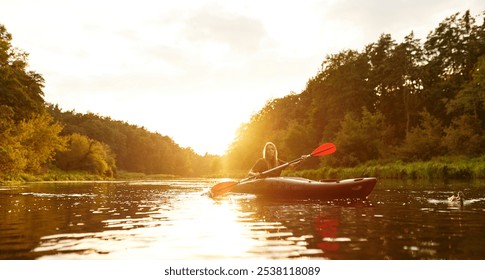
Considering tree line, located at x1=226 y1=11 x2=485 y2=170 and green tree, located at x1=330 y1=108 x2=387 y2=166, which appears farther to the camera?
green tree, located at x1=330 y1=108 x2=387 y2=166

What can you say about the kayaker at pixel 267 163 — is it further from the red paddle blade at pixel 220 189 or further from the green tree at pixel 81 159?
the green tree at pixel 81 159

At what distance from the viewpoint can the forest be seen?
2155cm

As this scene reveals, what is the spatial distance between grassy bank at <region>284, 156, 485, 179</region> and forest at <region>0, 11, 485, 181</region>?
2.64 feet

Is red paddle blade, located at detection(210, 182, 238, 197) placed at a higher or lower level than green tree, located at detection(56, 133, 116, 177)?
lower

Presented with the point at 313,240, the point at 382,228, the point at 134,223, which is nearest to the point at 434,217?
the point at 382,228

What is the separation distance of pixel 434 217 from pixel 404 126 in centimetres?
3098

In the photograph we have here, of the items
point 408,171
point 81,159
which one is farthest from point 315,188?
point 81,159

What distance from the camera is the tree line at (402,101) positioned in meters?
26.3

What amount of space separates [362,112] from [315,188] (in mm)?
25191

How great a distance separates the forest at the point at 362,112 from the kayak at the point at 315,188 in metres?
12.1

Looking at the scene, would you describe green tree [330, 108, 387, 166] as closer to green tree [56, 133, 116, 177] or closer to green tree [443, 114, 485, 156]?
green tree [443, 114, 485, 156]

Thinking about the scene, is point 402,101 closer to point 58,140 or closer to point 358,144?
point 358,144

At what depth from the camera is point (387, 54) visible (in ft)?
122

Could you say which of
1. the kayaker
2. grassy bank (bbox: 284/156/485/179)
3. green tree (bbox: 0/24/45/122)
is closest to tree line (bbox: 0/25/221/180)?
green tree (bbox: 0/24/45/122)
